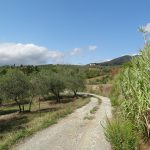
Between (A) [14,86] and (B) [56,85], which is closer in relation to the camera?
(A) [14,86]

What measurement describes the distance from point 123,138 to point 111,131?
74 cm

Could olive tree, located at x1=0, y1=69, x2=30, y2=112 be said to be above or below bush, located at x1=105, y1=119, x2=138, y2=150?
above

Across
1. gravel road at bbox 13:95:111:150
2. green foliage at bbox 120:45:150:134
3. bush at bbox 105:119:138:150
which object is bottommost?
gravel road at bbox 13:95:111:150

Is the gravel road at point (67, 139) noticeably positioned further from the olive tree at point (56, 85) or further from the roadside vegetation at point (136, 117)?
the olive tree at point (56, 85)

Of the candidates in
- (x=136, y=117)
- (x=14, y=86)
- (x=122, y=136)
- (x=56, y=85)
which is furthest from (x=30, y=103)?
(x=122, y=136)

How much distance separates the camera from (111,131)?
1600 centimetres

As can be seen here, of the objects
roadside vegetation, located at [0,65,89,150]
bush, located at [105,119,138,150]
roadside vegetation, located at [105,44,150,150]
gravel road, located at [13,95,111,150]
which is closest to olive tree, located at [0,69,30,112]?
roadside vegetation, located at [0,65,89,150]

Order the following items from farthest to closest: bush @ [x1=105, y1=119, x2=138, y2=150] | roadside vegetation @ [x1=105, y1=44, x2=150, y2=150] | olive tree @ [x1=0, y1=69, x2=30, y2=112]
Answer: olive tree @ [x1=0, y1=69, x2=30, y2=112] → roadside vegetation @ [x1=105, y1=44, x2=150, y2=150] → bush @ [x1=105, y1=119, x2=138, y2=150]

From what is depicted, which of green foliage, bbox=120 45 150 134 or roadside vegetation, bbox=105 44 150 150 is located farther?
green foliage, bbox=120 45 150 134

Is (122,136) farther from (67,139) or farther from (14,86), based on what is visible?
(14,86)

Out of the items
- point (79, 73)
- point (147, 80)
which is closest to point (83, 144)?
point (147, 80)

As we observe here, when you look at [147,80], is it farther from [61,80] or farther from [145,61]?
[61,80]

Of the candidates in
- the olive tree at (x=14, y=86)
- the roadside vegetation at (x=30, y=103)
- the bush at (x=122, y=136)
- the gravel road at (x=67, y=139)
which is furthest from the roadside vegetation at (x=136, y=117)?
the olive tree at (x=14, y=86)

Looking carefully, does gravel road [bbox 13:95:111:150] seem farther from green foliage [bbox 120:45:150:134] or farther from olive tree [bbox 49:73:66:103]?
olive tree [bbox 49:73:66:103]
